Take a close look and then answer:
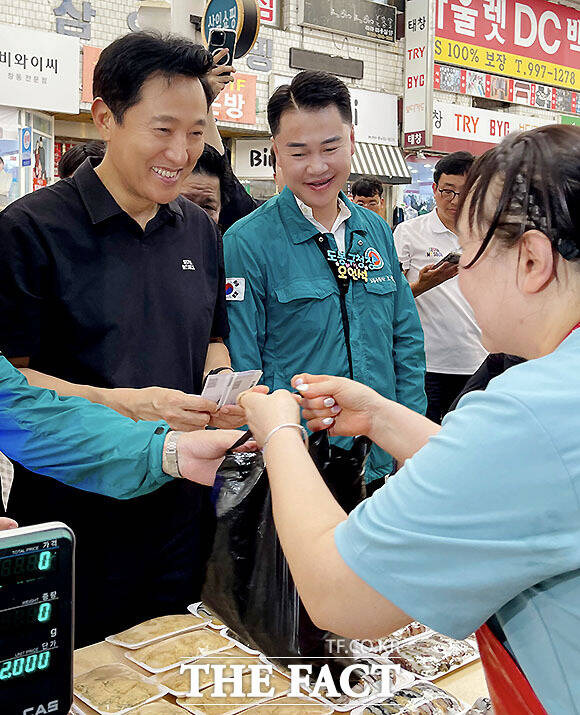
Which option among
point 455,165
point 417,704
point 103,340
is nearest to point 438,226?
point 455,165

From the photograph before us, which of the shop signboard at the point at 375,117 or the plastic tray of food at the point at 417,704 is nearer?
the plastic tray of food at the point at 417,704

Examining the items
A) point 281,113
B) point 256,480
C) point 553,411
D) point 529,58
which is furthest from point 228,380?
point 529,58

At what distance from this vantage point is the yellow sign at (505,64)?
1095 centimetres

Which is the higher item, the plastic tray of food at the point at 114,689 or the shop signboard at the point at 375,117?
the shop signboard at the point at 375,117

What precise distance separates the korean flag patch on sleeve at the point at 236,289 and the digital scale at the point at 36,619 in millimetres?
1556

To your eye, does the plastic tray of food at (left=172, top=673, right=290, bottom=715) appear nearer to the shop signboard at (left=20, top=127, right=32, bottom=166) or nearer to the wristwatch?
the wristwatch

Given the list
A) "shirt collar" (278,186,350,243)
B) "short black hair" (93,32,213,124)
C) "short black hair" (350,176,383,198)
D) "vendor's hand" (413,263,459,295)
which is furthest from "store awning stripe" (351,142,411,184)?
"short black hair" (93,32,213,124)

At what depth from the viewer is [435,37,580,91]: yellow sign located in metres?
10.9

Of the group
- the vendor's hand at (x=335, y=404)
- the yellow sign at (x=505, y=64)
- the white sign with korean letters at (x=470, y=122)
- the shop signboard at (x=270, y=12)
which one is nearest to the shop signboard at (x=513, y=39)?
the yellow sign at (x=505, y=64)

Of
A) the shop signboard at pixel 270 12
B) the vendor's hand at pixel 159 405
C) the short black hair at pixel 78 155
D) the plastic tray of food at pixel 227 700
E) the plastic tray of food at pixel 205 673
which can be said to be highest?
the shop signboard at pixel 270 12

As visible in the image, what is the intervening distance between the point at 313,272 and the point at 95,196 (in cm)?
92

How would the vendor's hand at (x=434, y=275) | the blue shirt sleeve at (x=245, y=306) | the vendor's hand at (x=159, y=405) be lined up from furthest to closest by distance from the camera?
the vendor's hand at (x=434, y=275) → the blue shirt sleeve at (x=245, y=306) → the vendor's hand at (x=159, y=405)

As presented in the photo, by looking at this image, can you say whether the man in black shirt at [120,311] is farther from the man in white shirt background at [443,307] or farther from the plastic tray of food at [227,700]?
the man in white shirt background at [443,307]

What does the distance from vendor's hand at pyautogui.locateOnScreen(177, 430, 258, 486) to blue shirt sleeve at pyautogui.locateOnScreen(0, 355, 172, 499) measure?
62mm
